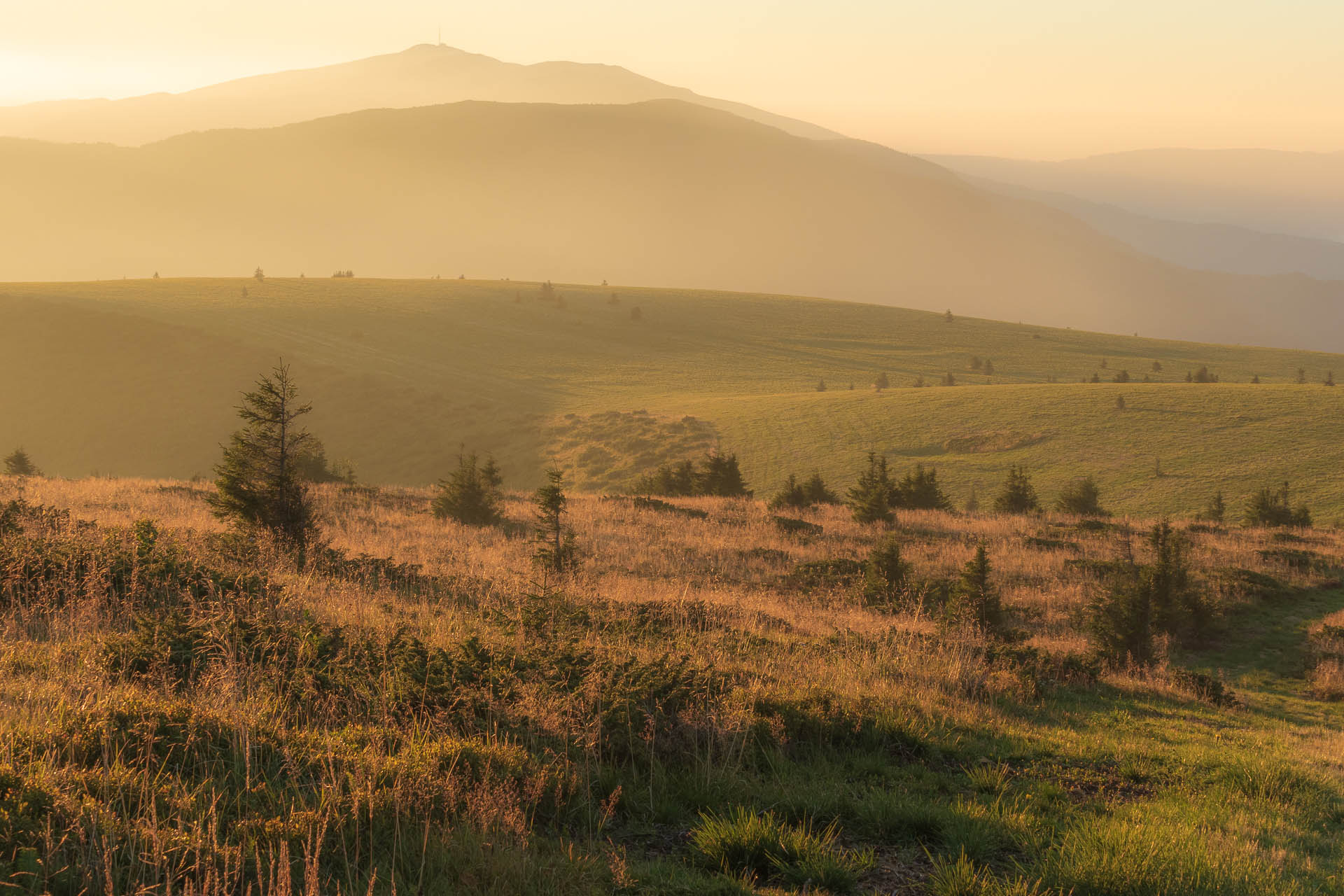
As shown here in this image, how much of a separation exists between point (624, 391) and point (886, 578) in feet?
176

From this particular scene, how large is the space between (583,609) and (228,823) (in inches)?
222

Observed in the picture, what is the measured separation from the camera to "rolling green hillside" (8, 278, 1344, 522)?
1853 inches

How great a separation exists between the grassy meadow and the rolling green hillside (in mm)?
34618

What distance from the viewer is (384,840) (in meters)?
4.18

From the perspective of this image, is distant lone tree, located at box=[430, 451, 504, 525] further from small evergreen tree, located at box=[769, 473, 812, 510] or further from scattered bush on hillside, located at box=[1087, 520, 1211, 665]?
scattered bush on hillside, located at box=[1087, 520, 1211, 665]

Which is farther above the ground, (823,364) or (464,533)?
(823,364)

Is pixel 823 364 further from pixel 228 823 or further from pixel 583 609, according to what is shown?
pixel 228 823

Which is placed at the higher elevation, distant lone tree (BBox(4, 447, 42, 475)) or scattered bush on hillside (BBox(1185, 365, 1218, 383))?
scattered bush on hillside (BBox(1185, 365, 1218, 383))

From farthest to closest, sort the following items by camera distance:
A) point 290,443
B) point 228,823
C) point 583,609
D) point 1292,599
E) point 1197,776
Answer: point 1292,599, point 290,443, point 583,609, point 1197,776, point 228,823

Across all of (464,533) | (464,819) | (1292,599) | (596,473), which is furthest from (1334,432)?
(464,819)

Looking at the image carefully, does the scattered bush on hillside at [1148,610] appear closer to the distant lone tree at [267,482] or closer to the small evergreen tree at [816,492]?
the distant lone tree at [267,482]

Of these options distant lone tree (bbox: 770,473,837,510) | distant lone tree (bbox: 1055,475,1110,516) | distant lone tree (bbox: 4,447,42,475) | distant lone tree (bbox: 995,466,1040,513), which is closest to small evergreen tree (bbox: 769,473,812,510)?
distant lone tree (bbox: 770,473,837,510)

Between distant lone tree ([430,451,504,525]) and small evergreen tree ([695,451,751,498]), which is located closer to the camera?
distant lone tree ([430,451,504,525])

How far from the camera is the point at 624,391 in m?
68.6
